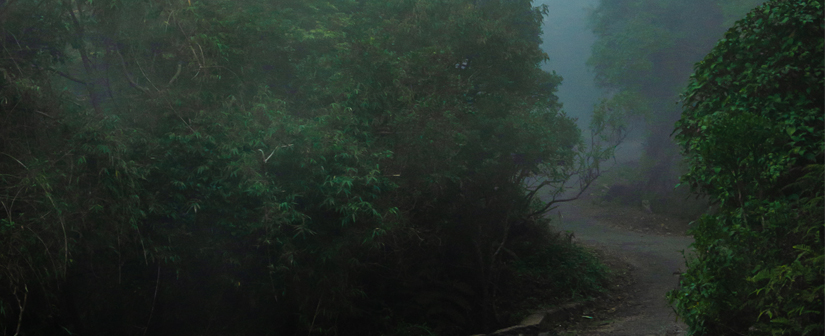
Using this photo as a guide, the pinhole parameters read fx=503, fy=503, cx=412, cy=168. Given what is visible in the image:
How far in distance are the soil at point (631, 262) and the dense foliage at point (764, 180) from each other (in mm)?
688

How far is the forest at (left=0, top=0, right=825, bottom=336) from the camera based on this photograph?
159 inches

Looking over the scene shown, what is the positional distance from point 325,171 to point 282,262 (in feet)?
4.34

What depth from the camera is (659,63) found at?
24891 mm

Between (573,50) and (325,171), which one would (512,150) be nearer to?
(325,171)

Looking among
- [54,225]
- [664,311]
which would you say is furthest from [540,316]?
[54,225]

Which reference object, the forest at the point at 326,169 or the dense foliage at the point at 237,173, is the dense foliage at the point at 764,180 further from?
the dense foliage at the point at 237,173

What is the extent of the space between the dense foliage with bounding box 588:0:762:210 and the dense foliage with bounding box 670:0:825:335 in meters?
18.8

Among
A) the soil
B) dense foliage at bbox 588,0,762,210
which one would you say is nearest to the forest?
the soil

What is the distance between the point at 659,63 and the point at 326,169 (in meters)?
23.1

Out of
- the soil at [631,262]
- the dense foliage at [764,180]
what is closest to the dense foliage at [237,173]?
the soil at [631,262]

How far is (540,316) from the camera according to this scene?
9.33m

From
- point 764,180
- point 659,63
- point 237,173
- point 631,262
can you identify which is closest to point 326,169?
point 237,173

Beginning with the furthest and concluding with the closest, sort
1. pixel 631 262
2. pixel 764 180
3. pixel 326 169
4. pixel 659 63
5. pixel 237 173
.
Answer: pixel 659 63, pixel 631 262, pixel 326 169, pixel 237 173, pixel 764 180

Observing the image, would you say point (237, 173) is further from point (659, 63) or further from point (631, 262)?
point (659, 63)
